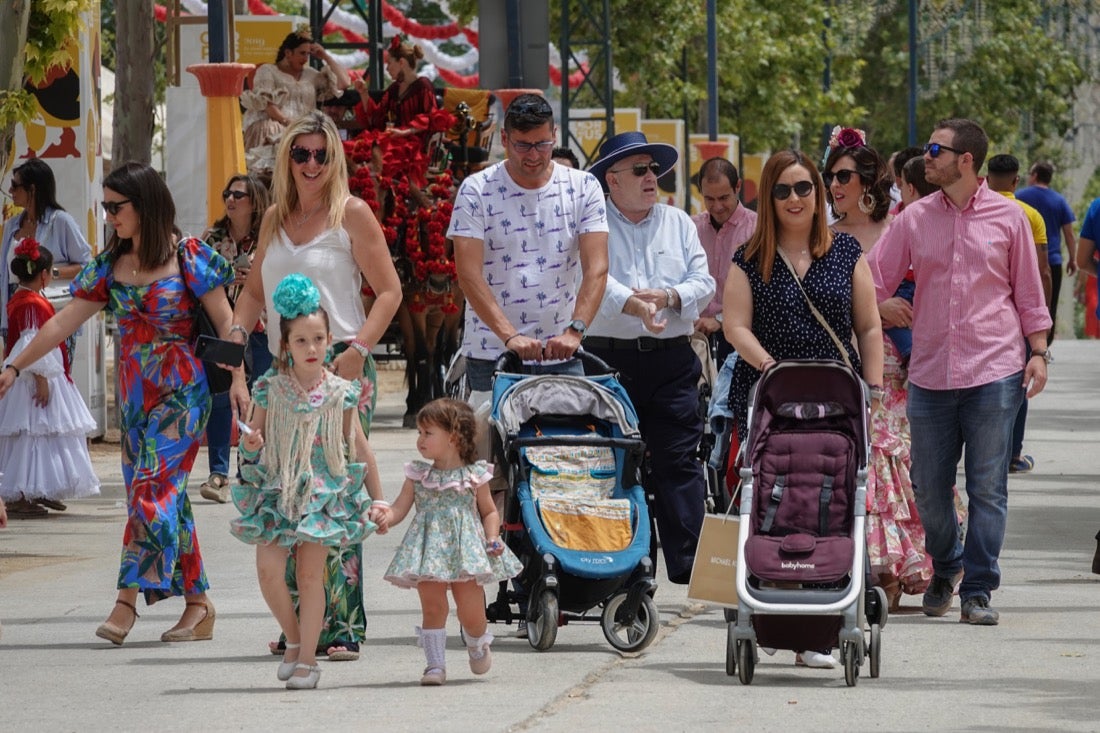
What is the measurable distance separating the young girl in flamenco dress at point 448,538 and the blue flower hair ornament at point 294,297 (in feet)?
1.80

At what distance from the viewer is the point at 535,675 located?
26.7 feet

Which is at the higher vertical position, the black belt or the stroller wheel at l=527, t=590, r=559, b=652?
the black belt

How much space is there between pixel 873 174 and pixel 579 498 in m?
2.23

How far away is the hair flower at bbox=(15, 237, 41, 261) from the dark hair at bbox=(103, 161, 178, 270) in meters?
3.97

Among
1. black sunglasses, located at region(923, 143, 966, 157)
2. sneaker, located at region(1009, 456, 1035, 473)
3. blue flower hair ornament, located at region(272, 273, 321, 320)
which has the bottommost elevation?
sneaker, located at region(1009, 456, 1035, 473)

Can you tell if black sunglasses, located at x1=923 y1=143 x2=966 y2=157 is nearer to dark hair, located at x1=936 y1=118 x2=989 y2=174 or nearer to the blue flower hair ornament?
dark hair, located at x1=936 y1=118 x2=989 y2=174

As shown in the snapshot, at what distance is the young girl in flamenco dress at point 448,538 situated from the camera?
7.95m

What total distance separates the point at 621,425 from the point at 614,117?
955 inches

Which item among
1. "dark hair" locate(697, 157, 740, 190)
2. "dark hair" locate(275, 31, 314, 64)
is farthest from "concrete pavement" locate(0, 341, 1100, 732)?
"dark hair" locate(275, 31, 314, 64)

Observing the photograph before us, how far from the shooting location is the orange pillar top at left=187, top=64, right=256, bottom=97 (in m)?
17.0

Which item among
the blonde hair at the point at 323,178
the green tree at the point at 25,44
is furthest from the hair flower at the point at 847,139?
the green tree at the point at 25,44

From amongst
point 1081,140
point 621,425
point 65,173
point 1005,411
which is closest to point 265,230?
point 621,425

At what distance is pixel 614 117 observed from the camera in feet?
108

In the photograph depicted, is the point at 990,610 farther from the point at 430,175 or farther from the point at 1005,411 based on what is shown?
the point at 430,175
